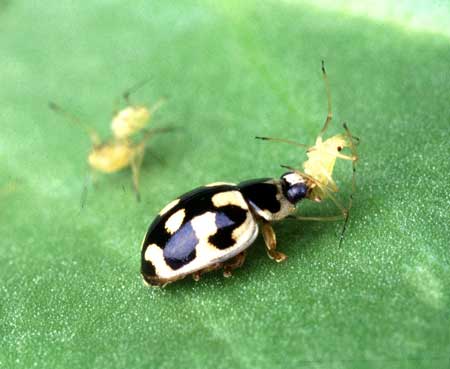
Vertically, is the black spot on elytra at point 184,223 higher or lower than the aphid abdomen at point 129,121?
higher

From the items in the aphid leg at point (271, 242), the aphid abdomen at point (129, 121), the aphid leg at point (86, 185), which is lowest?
the aphid leg at point (86, 185)

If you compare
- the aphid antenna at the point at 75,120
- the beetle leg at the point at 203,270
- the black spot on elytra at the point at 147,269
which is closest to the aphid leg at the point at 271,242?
the beetle leg at the point at 203,270

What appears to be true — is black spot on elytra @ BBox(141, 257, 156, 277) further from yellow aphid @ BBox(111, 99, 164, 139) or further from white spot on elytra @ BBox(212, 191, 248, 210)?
yellow aphid @ BBox(111, 99, 164, 139)

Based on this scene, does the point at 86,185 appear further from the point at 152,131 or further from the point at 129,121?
the point at 152,131

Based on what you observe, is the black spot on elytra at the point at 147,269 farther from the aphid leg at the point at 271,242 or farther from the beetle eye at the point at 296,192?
the beetle eye at the point at 296,192

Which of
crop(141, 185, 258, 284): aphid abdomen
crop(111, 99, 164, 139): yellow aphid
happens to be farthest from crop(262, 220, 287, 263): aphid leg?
crop(111, 99, 164, 139): yellow aphid

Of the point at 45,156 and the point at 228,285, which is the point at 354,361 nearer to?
the point at 228,285
